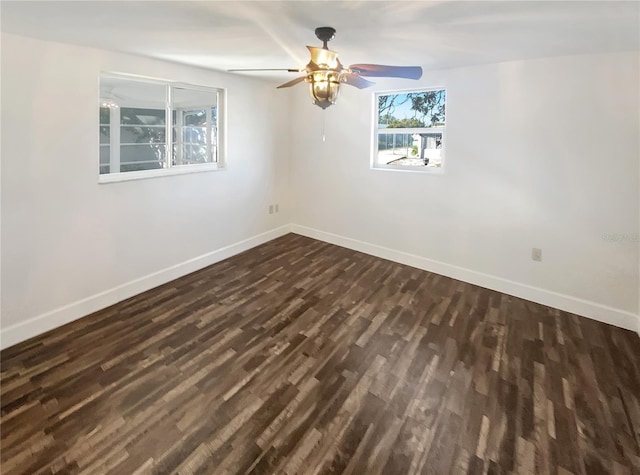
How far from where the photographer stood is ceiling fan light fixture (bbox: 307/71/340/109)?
2420mm

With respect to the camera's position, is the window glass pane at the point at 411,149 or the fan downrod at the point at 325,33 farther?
the window glass pane at the point at 411,149

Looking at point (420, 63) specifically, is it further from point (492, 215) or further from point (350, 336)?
point (350, 336)

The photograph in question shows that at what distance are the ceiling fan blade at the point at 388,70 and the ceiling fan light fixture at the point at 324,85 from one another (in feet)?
0.53

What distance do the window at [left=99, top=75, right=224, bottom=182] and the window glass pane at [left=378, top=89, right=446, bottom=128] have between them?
2030 mm

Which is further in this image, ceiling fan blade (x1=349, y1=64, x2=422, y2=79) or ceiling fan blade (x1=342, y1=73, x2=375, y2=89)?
ceiling fan blade (x1=342, y1=73, x2=375, y2=89)

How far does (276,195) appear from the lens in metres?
5.31

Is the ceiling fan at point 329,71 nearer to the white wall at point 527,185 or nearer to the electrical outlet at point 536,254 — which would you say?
the white wall at point 527,185

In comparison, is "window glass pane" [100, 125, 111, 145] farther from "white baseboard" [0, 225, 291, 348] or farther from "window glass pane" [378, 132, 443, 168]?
"window glass pane" [378, 132, 443, 168]

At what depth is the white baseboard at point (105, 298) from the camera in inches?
109

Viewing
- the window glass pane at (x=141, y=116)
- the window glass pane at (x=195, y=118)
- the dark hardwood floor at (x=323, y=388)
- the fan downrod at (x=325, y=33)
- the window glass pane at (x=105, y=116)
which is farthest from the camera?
the window glass pane at (x=195, y=118)

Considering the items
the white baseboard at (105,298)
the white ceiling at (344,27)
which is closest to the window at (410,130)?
the white ceiling at (344,27)

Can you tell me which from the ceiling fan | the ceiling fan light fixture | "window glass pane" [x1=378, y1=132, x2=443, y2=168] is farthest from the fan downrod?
"window glass pane" [x1=378, y1=132, x2=443, y2=168]

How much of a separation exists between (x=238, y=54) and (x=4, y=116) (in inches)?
70.3

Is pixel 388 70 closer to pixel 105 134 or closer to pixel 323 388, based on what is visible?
pixel 323 388
